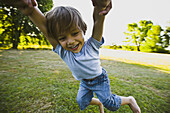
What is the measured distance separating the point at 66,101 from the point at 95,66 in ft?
4.09

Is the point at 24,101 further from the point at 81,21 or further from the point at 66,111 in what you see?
the point at 81,21


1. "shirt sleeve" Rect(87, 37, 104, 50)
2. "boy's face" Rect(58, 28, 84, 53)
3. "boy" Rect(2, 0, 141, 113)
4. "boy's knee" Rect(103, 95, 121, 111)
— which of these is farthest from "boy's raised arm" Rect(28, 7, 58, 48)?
"boy's knee" Rect(103, 95, 121, 111)

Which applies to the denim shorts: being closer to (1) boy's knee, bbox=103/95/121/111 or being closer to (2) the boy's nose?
(1) boy's knee, bbox=103/95/121/111

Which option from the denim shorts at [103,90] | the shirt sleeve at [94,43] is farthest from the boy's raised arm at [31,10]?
the denim shorts at [103,90]

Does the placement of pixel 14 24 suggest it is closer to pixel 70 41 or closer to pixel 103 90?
pixel 70 41

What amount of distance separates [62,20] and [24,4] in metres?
0.34

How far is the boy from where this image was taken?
39.9 inches

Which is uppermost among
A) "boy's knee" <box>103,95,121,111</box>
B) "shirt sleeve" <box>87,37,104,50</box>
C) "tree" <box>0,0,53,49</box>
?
"tree" <box>0,0,53,49</box>

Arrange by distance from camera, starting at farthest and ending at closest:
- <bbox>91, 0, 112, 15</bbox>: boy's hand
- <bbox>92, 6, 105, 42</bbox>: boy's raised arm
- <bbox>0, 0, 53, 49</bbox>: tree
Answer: <bbox>0, 0, 53, 49</bbox>: tree, <bbox>92, 6, 105, 42</bbox>: boy's raised arm, <bbox>91, 0, 112, 15</bbox>: boy's hand

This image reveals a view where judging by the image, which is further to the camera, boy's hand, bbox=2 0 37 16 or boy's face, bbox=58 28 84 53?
boy's face, bbox=58 28 84 53

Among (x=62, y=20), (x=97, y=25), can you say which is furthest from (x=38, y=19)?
(x=97, y=25)

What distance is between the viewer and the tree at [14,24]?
43.3ft

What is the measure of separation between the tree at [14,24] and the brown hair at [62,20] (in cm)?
1419

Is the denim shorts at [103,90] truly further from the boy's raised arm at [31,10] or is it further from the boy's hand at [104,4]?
the boy's hand at [104,4]
